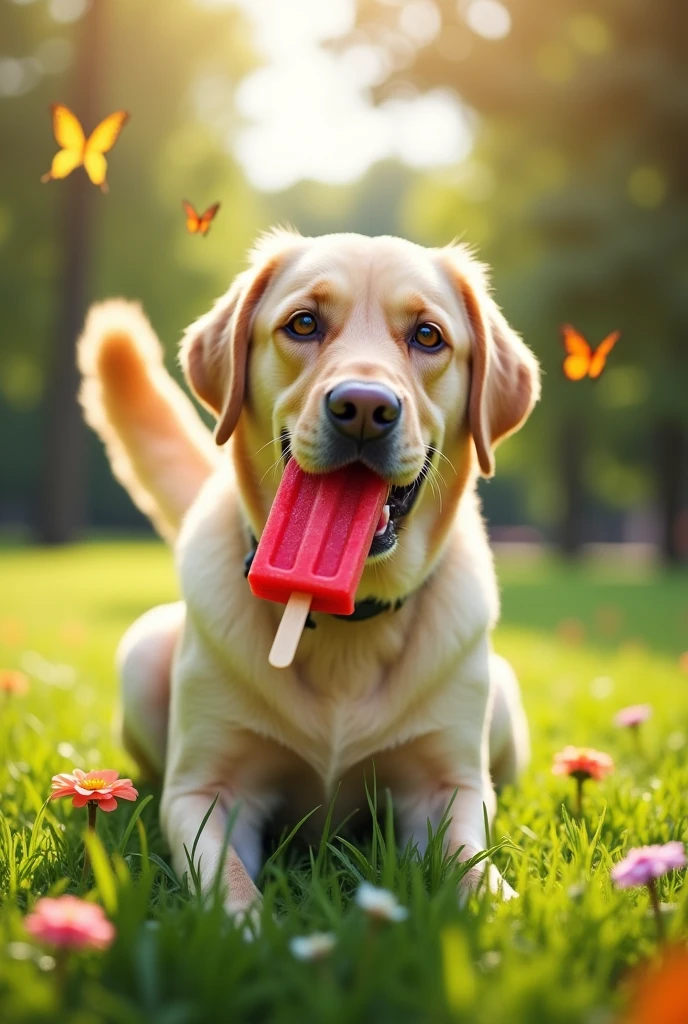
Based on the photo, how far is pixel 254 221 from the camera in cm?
2472

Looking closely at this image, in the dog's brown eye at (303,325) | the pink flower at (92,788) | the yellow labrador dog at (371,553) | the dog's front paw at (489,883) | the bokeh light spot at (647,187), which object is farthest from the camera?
the bokeh light spot at (647,187)

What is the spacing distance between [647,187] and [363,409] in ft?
61.8

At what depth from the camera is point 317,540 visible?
2.40 m

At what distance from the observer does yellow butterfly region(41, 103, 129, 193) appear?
2.50 metres

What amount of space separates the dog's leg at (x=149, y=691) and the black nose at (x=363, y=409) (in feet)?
4.06

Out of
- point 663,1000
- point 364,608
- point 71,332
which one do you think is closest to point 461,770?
point 364,608

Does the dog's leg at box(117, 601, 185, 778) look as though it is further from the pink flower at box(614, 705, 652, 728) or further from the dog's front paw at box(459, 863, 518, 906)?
the pink flower at box(614, 705, 652, 728)

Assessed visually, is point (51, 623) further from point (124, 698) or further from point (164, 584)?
point (124, 698)

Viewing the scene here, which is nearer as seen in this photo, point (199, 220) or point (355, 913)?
point (355, 913)

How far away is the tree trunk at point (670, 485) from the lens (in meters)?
20.6

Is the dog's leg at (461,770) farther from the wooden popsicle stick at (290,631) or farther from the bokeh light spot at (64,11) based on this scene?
the bokeh light spot at (64,11)

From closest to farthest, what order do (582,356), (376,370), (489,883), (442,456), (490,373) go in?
(489,883), (376,370), (442,456), (582,356), (490,373)

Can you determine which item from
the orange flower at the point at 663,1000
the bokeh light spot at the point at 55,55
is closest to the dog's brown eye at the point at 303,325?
the orange flower at the point at 663,1000

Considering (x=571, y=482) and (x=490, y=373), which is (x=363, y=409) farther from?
(x=571, y=482)
